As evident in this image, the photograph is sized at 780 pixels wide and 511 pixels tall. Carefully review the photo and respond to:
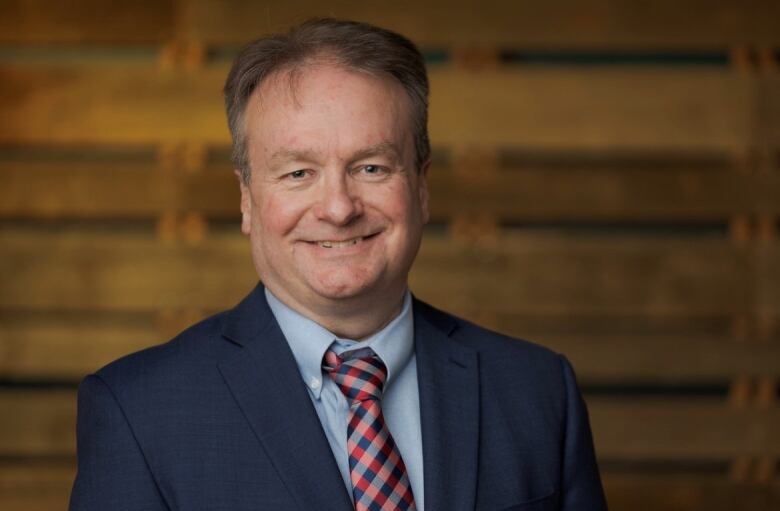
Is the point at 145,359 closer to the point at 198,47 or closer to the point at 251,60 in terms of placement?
the point at 251,60

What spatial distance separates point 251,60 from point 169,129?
2468 millimetres

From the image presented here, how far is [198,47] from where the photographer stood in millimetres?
4496

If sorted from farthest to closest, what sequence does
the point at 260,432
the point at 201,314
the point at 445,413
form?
the point at 201,314 → the point at 445,413 → the point at 260,432

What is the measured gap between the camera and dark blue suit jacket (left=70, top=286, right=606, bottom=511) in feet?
6.25

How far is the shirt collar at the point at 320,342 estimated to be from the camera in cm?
206

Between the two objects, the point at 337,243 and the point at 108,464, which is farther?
the point at 337,243

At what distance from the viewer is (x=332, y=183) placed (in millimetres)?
1979

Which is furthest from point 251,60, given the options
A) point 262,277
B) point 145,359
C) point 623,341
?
point 623,341

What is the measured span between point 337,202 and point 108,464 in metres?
0.53

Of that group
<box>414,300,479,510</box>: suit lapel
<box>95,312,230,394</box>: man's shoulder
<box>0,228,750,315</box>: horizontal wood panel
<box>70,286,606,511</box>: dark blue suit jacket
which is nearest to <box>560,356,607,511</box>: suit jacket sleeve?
<box>70,286,606,511</box>: dark blue suit jacket

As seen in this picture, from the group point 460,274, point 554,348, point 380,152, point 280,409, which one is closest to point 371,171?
point 380,152

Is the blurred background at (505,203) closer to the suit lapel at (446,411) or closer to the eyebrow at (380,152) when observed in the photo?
the suit lapel at (446,411)

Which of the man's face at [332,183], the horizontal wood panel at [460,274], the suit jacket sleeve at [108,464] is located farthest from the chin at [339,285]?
the horizontal wood panel at [460,274]

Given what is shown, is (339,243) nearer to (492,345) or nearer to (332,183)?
(332,183)
